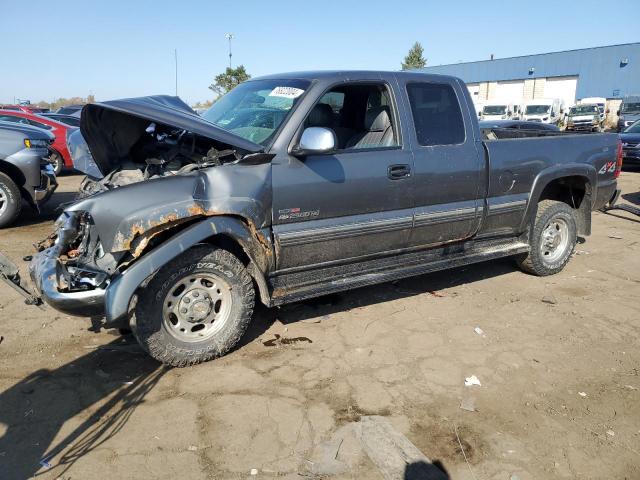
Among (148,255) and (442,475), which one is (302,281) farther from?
(442,475)

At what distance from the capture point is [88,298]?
3.22 meters

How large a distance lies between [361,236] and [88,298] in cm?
205

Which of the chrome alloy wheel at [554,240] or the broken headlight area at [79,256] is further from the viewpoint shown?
the chrome alloy wheel at [554,240]

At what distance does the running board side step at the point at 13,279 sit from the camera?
11.0 feet

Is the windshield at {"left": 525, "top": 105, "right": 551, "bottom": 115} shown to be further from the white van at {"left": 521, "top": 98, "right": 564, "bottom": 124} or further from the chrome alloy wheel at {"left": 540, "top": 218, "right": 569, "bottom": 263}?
the chrome alloy wheel at {"left": 540, "top": 218, "right": 569, "bottom": 263}

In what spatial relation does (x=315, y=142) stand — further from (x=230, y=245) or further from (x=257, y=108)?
(x=230, y=245)

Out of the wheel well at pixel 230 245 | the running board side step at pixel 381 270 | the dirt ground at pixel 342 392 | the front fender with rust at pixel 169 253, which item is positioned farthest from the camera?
the running board side step at pixel 381 270

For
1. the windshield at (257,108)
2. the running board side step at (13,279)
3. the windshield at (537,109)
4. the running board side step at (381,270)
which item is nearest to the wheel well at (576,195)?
the running board side step at (381,270)

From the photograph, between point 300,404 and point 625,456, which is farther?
point 300,404

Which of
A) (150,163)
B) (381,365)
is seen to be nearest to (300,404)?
(381,365)

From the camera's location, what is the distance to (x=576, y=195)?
18.9 feet

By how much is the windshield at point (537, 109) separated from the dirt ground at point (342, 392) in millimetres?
27516

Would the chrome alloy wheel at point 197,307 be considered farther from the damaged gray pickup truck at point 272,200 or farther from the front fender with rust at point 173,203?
the front fender with rust at point 173,203

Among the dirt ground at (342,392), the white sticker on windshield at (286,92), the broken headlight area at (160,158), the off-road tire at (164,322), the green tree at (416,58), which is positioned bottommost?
the dirt ground at (342,392)
